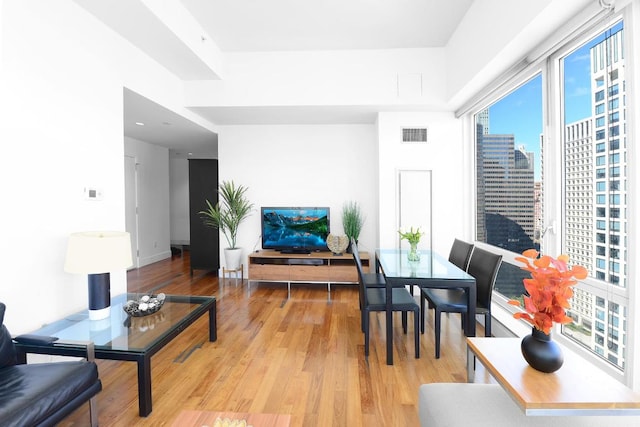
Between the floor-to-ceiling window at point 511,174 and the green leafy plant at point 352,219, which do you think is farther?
the green leafy plant at point 352,219

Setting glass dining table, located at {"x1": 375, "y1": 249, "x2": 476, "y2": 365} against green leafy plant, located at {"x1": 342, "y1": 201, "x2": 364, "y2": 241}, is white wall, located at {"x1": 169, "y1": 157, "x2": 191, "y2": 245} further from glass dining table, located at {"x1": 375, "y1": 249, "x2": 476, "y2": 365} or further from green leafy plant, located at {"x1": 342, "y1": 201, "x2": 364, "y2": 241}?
glass dining table, located at {"x1": 375, "y1": 249, "x2": 476, "y2": 365}

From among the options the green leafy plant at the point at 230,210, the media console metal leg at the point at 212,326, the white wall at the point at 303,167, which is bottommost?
the media console metal leg at the point at 212,326

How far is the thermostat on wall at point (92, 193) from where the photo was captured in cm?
254

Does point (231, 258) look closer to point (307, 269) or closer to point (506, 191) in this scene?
point (307, 269)

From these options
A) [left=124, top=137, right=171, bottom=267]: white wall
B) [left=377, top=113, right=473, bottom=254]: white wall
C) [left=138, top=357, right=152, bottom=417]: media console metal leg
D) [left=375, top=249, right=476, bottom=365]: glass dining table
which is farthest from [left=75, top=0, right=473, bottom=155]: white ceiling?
[left=138, top=357, right=152, bottom=417]: media console metal leg

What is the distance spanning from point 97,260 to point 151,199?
4.88 metres

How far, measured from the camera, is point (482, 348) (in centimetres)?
159

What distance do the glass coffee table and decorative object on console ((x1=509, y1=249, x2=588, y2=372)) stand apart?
2.08 metres

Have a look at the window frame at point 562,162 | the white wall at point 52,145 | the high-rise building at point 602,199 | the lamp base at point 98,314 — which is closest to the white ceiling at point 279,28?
the white wall at point 52,145

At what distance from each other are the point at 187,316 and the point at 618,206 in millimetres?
3055

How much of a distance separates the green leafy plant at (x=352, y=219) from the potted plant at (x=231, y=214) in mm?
1606

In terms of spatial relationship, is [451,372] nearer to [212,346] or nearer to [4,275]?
[212,346]

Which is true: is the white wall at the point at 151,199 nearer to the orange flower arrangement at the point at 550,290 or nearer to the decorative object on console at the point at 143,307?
the decorative object on console at the point at 143,307

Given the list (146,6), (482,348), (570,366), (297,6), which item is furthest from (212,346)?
(297,6)
